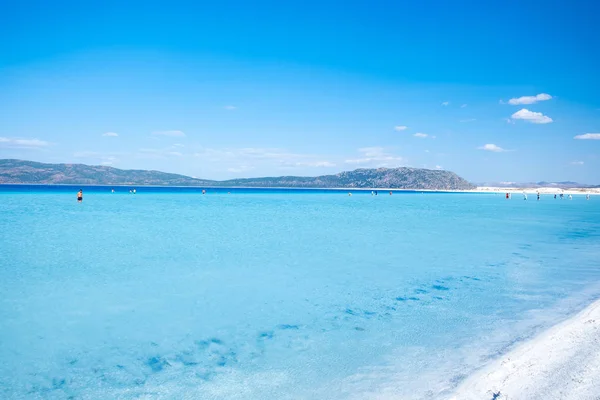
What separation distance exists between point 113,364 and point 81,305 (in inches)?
180

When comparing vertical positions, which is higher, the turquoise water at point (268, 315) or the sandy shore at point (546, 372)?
the sandy shore at point (546, 372)

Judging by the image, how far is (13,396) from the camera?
6.43m

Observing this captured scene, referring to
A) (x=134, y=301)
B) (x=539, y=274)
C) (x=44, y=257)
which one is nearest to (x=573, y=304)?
(x=539, y=274)

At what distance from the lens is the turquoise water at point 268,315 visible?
698 centimetres

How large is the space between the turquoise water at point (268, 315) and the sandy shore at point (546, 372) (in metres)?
0.48

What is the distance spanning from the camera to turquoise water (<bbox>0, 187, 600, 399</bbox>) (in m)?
6.98

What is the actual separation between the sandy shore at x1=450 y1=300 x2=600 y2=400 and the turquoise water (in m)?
0.48

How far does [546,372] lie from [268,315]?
6620 millimetres

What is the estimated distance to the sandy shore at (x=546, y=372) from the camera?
564 cm

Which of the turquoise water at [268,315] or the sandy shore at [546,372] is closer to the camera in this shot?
the sandy shore at [546,372]

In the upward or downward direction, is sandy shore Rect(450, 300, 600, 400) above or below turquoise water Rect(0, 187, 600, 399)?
above

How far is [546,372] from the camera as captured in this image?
20.7 feet

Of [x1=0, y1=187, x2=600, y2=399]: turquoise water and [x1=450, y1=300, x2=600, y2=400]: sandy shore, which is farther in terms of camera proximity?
[x1=0, y1=187, x2=600, y2=399]: turquoise water

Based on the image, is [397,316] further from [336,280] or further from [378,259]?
[378,259]
